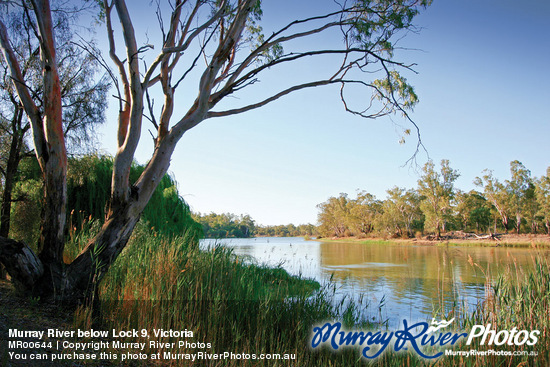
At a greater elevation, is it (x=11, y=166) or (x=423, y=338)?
(x=11, y=166)

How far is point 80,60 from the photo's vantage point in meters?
7.36

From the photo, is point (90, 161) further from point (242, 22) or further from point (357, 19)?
point (357, 19)

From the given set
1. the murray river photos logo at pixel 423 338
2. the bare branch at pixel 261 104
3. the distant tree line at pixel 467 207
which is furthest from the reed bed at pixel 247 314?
the distant tree line at pixel 467 207

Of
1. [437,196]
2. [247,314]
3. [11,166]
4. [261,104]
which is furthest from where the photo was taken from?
[437,196]

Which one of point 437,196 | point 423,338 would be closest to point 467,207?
point 437,196

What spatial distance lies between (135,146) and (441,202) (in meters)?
43.4

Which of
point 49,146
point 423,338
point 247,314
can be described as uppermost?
point 49,146

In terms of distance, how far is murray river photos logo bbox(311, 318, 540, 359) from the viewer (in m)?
3.40

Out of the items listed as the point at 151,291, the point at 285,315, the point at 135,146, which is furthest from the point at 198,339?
the point at 135,146

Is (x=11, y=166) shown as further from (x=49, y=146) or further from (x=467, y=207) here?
(x=467, y=207)

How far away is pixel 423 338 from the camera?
412cm

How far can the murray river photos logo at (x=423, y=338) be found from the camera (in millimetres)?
3402

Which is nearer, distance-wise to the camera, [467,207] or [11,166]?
[11,166]

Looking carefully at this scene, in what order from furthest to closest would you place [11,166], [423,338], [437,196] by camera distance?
[437,196] → [11,166] → [423,338]
